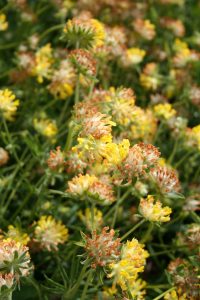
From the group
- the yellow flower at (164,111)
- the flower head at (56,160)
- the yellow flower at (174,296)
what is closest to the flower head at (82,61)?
the flower head at (56,160)

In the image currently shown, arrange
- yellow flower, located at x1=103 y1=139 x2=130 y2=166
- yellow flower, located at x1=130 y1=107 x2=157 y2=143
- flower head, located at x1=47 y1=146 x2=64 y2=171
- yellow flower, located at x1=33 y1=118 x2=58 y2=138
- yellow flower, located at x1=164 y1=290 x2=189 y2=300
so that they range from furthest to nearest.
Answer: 1. yellow flower, located at x1=33 y1=118 x2=58 y2=138
2. yellow flower, located at x1=130 y1=107 x2=157 y2=143
3. flower head, located at x1=47 y1=146 x2=64 y2=171
4. yellow flower, located at x1=164 y1=290 x2=189 y2=300
5. yellow flower, located at x1=103 y1=139 x2=130 y2=166

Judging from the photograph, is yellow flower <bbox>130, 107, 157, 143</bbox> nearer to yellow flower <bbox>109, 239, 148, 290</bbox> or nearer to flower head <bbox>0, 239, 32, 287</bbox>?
yellow flower <bbox>109, 239, 148, 290</bbox>

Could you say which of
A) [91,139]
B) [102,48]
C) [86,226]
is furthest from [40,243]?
[102,48]

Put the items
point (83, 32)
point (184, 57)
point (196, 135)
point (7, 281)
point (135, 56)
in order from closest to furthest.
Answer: point (7, 281), point (83, 32), point (196, 135), point (135, 56), point (184, 57)

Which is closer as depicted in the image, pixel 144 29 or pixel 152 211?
pixel 152 211

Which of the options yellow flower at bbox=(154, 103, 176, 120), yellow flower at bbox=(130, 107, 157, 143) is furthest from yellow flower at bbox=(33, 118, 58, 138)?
yellow flower at bbox=(154, 103, 176, 120)

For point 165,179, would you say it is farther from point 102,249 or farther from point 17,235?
point 17,235

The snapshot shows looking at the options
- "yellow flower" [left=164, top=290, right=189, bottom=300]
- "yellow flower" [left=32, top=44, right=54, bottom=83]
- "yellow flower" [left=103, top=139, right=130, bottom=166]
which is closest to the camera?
"yellow flower" [left=103, top=139, right=130, bottom=166]

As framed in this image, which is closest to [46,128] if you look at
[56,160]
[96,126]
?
[56,160]
